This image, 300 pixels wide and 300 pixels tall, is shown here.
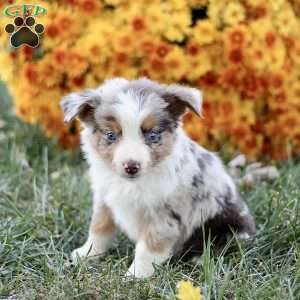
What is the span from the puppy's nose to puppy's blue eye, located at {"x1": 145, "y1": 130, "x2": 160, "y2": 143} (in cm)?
22

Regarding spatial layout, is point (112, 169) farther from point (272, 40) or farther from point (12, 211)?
point (272, 40)

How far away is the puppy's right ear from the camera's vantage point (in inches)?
185

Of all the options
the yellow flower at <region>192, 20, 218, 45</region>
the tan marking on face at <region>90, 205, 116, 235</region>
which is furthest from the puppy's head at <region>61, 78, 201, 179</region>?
the yellow flower at <region>192, 20, 218, 45</region>

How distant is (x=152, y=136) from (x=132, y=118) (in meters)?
0.22

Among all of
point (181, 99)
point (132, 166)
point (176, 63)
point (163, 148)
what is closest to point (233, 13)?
point (176, 63)

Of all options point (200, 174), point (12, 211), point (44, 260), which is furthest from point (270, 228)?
point (12, 211)

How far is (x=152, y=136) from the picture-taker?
4625mm

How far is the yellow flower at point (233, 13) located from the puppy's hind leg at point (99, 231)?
2.71 metres

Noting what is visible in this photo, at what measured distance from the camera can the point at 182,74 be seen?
22.6 ft

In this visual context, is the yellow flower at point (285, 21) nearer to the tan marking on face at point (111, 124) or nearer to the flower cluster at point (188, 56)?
the flower cluster at point (188, 56)

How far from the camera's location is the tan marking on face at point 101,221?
5.23 metres

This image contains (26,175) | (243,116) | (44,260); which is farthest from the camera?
(243,116)

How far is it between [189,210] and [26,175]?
94.1 inches

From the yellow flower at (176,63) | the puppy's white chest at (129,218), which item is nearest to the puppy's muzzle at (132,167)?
the puppy's white chest at (129,218)
